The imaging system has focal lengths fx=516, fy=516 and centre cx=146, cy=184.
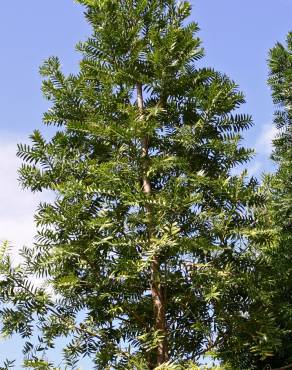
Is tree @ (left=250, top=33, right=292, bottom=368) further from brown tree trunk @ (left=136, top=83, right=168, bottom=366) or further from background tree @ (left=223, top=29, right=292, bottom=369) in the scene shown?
brown tree trunk @ (left=136, top=83, right=168, bottom=366)

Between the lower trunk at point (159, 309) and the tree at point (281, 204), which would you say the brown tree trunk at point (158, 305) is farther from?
the tree at point (281, 204)

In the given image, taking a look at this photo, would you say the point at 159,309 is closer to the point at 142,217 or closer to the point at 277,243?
the point at 142,217

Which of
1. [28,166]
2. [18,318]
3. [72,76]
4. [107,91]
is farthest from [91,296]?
[72,76]

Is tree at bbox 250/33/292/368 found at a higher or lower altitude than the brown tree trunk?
higher

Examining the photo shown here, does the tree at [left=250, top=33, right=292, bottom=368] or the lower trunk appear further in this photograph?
the tree at [left=250, top=33, right=292, bottom=368]

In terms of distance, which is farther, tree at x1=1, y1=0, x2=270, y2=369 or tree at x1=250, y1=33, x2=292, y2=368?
tree at x1=250, y1=33, x2=292, y2=368

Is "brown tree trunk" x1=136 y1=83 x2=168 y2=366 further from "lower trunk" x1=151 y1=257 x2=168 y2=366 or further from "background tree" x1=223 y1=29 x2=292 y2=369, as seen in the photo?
"background tree" x1=223 y1=29 x2=292 y2=369

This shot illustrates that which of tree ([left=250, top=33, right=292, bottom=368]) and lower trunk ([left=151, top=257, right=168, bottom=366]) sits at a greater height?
tree ([left=250, top=33, right=292, bottom=368])

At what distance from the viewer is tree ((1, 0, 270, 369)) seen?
586 centimetres

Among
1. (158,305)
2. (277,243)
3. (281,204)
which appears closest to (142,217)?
(158,305)

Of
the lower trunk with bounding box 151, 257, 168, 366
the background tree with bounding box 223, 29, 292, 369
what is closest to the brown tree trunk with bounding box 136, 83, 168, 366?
the lower trunk with bounding box 151, 257, 168, 366

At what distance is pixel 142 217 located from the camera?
6.12 metres

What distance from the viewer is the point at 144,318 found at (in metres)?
6.21

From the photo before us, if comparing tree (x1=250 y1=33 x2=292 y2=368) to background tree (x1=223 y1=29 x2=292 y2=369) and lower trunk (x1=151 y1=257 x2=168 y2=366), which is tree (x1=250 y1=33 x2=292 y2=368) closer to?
background tree (x1=223 y1=29 x2=292 y2=369)
